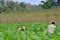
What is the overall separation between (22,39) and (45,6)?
4618 cm

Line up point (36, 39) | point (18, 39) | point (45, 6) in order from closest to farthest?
1. point (18, 39)
2. point (36, 39)
3. point (45, 6)

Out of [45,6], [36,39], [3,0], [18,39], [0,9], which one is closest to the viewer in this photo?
[18,39]

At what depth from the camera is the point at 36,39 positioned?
1907 millimetres

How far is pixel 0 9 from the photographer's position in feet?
171

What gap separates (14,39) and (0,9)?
50.8 metres

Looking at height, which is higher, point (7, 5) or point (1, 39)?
point (7, 5)

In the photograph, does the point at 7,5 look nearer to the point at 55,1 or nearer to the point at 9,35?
the point at 55,1

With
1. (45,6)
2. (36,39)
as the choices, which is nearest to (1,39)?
(36,39)

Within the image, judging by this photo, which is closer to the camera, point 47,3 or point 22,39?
point 22,39

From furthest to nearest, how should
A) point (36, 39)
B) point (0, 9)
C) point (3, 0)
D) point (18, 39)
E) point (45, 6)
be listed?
A: 1. point (3, 0)
2. point (0, 9)
3. point (45, 6)
4. point (36, 39)
5. point (18, 39)

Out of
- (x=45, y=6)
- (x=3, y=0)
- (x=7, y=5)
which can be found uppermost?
(x=3, y=0)

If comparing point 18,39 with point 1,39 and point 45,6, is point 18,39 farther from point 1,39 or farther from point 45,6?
point 45,6

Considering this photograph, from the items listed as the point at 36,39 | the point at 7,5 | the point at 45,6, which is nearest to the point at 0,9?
the point at 7,5

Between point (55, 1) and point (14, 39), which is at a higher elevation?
point (55, 1)
